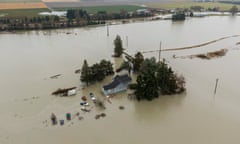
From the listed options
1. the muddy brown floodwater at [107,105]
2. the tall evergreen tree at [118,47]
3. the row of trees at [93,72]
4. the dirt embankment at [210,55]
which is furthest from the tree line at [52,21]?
the row of trees at [93,72]

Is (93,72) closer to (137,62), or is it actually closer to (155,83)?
A: (137,62)

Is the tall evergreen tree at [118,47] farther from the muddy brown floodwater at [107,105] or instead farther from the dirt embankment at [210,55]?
the dirt embankment at [210,55]

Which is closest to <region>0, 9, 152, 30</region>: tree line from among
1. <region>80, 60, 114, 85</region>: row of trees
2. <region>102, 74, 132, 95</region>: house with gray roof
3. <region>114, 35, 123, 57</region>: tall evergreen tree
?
<region>114, 35, 123, 57</region>: tall evergreen tree

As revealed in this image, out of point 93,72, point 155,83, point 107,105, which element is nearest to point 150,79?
point 155,83

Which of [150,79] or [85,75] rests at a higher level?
[150,79]

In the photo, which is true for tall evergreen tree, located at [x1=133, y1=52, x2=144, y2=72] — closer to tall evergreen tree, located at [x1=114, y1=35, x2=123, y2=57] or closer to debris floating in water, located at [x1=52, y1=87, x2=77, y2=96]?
tall evergreen tree, located at [x1=114, y1=35, x2=123, y2=57]

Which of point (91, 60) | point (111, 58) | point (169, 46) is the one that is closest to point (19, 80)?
point (91, 60)
